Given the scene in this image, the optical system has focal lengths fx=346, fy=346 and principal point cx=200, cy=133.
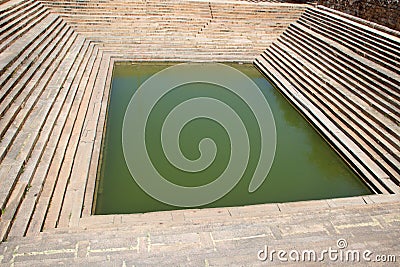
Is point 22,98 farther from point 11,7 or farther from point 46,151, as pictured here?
point 11,7

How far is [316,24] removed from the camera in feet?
32.7

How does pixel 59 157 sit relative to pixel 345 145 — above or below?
above

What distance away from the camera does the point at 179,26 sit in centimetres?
1035

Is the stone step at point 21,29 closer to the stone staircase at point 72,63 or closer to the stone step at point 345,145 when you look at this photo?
the stone staircase at point 72,63

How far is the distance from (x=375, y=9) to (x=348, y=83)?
4550 mm

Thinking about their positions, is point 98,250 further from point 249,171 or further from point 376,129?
point 376,129

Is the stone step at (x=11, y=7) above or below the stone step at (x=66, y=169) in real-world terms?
above

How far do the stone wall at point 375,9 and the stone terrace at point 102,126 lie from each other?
1.16 meters

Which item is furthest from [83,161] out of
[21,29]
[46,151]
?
[21,29]

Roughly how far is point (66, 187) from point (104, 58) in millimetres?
5495

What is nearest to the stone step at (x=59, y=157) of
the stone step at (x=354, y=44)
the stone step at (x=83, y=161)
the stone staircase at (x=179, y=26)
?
the stone step at (x=83, y=161)

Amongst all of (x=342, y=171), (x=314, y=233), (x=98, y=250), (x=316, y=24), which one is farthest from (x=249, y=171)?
(x=316, y=24)

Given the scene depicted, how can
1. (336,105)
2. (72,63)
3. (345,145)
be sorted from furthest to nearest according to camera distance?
(72,63) → (336,105) → (345,145)

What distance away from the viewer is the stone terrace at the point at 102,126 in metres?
3.11
